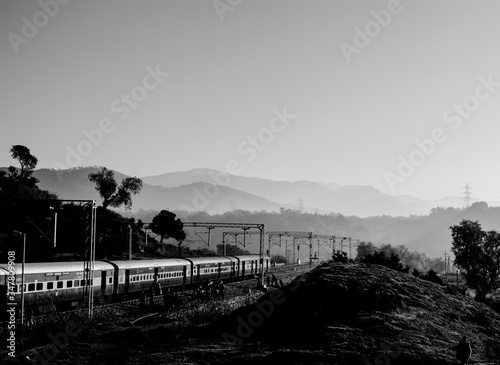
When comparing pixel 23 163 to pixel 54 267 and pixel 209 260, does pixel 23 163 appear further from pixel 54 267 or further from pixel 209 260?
pixel 54 267

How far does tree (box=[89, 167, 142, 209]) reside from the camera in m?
102

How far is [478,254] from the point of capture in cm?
8031

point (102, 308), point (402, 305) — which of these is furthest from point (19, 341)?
point (402, 305)

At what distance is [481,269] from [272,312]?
62.9 meters

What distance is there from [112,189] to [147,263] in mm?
61948

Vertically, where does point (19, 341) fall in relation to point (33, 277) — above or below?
below

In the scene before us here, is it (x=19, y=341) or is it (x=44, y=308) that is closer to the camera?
(x=19, y=341)

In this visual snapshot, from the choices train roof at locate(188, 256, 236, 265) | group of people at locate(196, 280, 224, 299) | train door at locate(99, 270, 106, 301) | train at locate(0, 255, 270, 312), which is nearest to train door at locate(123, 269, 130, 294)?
train at locate(0, 255, 270, 312)

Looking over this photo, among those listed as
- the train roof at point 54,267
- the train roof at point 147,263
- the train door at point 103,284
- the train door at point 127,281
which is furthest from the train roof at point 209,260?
the train door at point 103,284

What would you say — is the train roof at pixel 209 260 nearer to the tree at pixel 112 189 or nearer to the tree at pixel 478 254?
the tree at pixel 478 254

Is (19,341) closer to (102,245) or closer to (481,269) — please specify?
(102,245)

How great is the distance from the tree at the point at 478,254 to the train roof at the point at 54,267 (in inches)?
2341

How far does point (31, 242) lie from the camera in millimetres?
69312

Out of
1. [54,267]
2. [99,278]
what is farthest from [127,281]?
[54,267]
